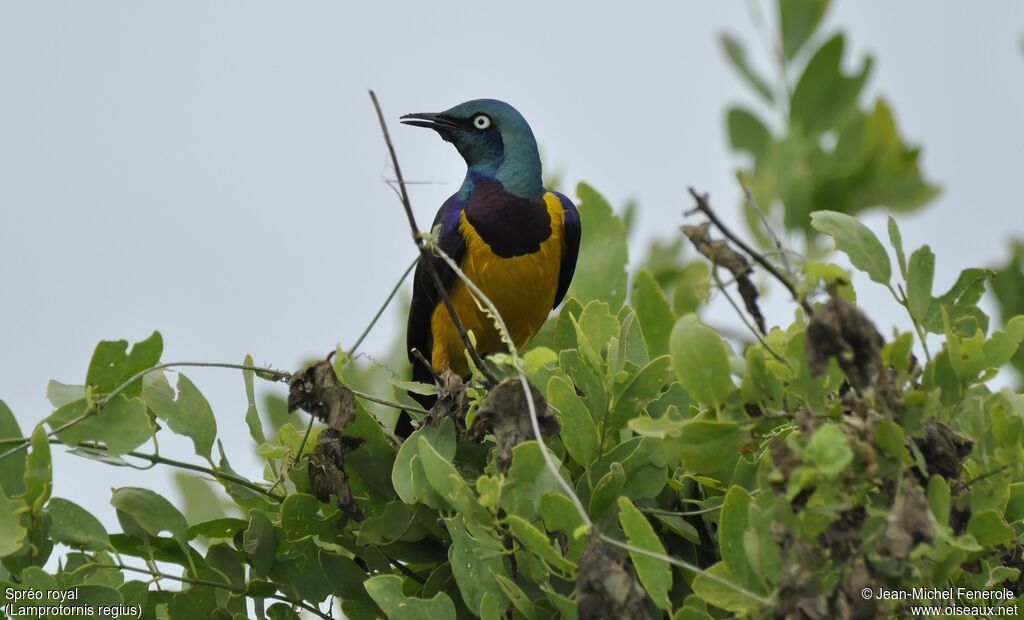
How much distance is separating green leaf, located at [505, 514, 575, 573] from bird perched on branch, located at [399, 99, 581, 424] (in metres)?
2.66

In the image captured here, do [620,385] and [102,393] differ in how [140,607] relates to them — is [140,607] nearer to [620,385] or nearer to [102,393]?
[102,393]

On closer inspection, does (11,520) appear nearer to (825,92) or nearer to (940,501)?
(940,501)

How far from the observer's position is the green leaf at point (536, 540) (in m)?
2.24

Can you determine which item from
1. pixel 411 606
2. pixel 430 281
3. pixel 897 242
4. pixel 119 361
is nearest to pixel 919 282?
pixel 897 242

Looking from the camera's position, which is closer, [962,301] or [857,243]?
[857,243]

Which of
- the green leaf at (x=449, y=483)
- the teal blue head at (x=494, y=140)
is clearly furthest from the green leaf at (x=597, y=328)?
the teal blue head at (x=494, y=140)

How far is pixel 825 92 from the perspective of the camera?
4.18m

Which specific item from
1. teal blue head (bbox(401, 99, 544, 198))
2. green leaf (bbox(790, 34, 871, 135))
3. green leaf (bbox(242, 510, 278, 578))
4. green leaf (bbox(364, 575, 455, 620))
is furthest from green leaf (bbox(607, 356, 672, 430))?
teal blue head (bbox(401, 99, 544, 198))

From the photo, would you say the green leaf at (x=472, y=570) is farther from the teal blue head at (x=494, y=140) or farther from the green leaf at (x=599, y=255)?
the teal blue head at (x=494, y=140)

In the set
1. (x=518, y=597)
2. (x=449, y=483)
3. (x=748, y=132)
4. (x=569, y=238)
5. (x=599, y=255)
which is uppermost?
(x=748, y=132)

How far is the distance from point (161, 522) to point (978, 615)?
1748 millimetres

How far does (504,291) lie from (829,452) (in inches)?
129

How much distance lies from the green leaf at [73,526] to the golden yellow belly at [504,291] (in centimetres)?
233

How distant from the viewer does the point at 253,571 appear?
2.95 meters
